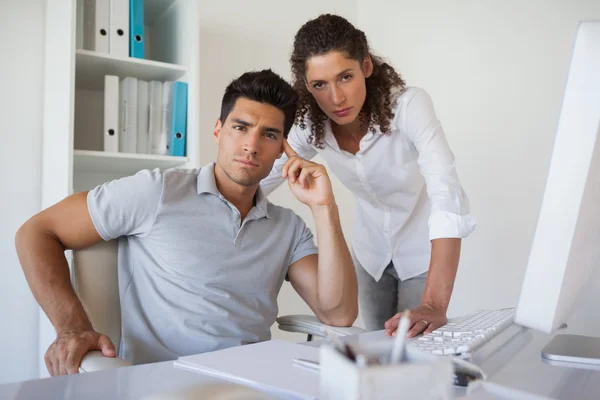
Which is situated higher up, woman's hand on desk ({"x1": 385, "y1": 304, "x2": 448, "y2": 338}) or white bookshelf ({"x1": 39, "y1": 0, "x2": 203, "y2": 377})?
white bookshelf ({"x1": 39, "y1": 0, "x2": 203, "y2": 377})

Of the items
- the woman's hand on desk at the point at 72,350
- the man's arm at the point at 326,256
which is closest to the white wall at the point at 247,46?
the man's arm at the point at 326,256

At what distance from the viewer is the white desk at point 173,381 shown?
0.58 meters

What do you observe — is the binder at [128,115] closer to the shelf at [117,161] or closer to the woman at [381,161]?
the shelf at [117,161]

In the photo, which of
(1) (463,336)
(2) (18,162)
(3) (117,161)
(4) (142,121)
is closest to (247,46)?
(4) (142,121)

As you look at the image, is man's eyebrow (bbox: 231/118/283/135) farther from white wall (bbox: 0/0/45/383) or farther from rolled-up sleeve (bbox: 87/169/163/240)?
white wall (bbox: 0/0/45/383)

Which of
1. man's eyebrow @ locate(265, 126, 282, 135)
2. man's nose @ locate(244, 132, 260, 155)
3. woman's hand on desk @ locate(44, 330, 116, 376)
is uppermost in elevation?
man's eyebrow @ locate(265, 126, 282, 135)

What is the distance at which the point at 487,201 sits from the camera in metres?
2.29

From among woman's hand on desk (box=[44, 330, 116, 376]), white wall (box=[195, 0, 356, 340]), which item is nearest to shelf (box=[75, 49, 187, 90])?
white wall (box=[195, 0, 356, 340])

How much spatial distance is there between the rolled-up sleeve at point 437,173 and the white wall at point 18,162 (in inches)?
59.9

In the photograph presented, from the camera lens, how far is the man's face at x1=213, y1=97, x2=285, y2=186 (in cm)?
136

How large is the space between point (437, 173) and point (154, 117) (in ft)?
3.82

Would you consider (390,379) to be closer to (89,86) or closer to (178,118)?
(178,118)

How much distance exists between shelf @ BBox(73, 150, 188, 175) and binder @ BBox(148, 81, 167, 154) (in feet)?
0.20

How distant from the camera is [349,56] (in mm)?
1512
